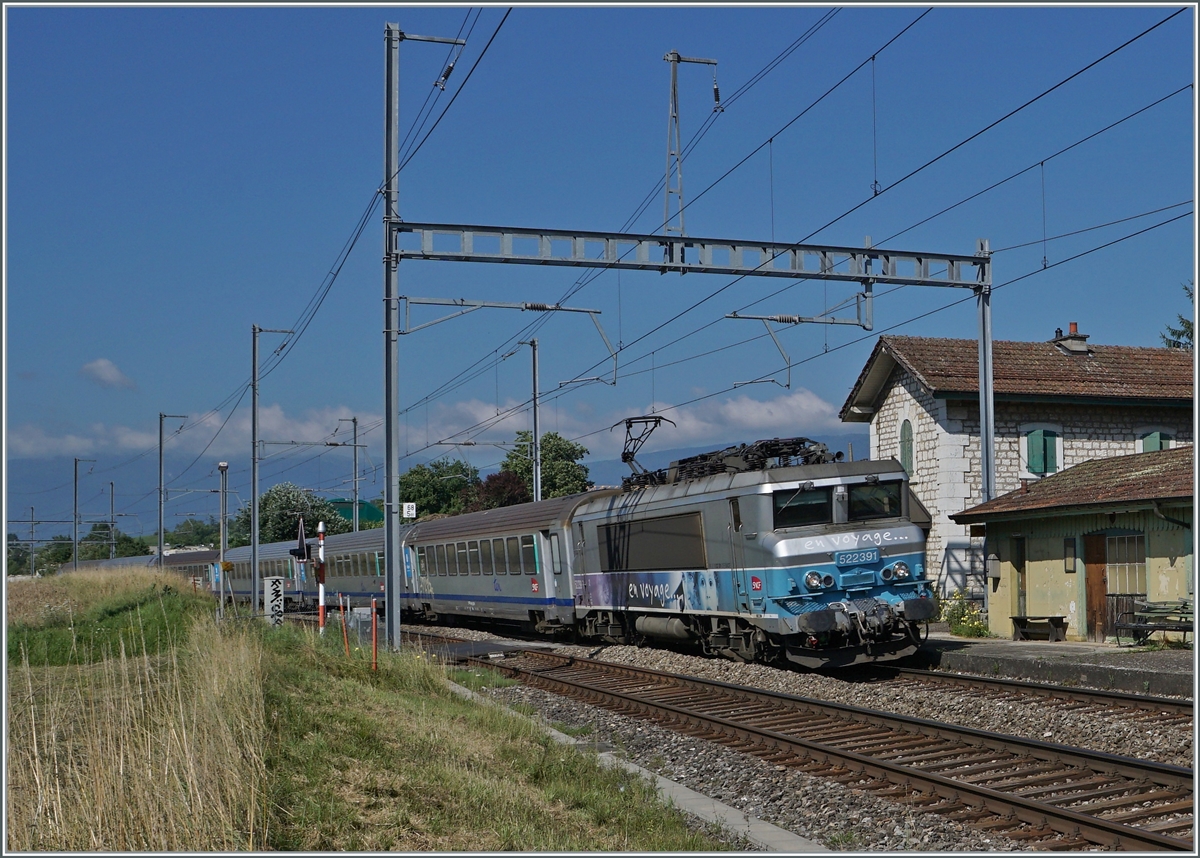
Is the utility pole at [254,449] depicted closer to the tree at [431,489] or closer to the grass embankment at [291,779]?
the grass embankment at [291,779]

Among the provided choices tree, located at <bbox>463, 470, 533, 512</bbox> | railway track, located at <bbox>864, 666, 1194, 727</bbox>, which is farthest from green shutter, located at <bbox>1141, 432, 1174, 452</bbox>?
tree, located at <bbox>463, 470, 533, 512</bbox>

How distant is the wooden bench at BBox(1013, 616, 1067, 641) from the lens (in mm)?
21891

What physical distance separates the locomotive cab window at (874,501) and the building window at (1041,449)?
14.8 m

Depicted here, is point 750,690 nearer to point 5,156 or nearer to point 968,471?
point 5,156

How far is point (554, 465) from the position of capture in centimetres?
8438

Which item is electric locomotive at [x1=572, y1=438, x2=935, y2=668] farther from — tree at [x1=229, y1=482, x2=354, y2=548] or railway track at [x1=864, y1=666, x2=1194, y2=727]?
tree at [x1=229, y1=482, x2=354, y2=548]

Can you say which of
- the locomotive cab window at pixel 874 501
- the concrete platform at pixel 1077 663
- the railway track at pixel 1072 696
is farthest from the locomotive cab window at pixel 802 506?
the concrete platform at pixel 1077 663

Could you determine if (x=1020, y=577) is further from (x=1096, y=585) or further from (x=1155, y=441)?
(x=1155, y=441)

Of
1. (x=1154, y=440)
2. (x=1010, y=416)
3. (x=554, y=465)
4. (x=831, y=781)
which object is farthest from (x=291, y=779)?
(x=554, y=465)

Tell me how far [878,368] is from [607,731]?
22451mm

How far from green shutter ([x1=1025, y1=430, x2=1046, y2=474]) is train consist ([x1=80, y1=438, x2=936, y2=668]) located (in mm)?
12736

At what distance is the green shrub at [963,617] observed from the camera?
962 inches

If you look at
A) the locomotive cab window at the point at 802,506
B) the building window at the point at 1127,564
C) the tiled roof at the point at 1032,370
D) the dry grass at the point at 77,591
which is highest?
the tiled roof at the point at 1032,370

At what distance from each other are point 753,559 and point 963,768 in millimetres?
6965
